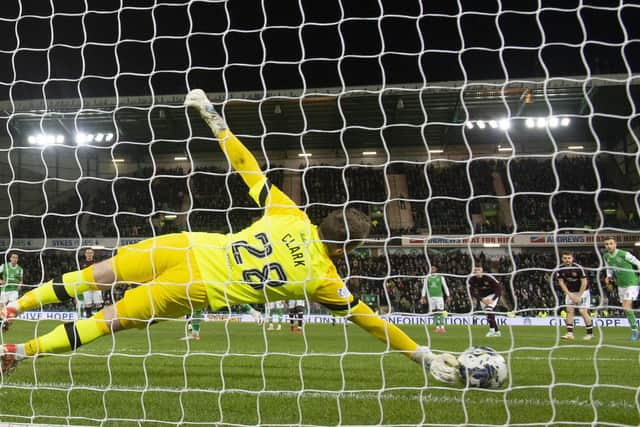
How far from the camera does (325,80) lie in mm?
17062

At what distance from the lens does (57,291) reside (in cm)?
371

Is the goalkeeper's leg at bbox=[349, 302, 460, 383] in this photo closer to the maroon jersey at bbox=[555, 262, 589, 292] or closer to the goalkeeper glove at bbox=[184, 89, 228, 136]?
the goalkeeper glove at bbox=[184, 89, 228, 136]

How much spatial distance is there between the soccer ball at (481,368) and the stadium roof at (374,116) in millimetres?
9693

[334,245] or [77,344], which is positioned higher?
[334,245]

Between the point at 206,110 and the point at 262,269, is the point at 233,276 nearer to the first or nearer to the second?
the point at 262,269

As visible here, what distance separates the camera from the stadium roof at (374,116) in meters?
14.5

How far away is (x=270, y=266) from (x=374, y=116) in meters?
12.9

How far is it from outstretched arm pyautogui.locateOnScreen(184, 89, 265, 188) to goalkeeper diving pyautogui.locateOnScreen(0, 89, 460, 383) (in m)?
0.29

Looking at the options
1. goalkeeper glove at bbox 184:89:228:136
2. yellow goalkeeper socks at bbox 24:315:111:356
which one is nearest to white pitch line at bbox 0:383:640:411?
yellow goalkeeper socks at bbox 24:315:111:356

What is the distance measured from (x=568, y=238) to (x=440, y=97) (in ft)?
23.7

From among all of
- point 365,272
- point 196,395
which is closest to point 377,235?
point 365,272

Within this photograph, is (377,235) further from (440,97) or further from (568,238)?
(568,238)

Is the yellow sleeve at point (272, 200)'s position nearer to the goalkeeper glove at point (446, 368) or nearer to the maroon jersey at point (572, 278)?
the goalkeeper glove at point (446, 368)

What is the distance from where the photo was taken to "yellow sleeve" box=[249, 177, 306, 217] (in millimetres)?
3539
